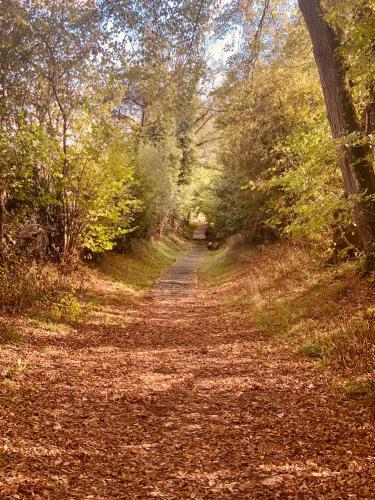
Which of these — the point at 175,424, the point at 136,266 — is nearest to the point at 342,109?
the point at 175,424

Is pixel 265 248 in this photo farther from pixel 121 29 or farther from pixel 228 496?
pixel 228 496

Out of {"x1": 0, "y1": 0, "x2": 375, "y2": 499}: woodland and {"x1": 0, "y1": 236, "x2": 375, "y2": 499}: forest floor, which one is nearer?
{"x1": 0, "y1": 236, "x2": 375, "y2": 499}: forest floor

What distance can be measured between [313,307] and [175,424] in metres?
5.66

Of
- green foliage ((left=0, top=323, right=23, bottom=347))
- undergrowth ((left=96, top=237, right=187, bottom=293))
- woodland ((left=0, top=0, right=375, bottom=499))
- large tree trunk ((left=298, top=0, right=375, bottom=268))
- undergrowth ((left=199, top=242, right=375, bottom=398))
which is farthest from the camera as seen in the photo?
undergrowth ((left=96, top=237, right=187, bottom=293))

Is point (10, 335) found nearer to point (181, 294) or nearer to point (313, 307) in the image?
point (313, 307)

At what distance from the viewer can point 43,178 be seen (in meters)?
12.8

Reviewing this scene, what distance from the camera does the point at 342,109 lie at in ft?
31.9

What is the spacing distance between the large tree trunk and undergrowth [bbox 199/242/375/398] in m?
1.44

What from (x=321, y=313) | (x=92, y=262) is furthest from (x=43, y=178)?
(x=321, y=313)

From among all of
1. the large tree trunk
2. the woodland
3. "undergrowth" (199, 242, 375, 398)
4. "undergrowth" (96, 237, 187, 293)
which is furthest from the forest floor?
"undergrowth" (96, 237, 187, 293)

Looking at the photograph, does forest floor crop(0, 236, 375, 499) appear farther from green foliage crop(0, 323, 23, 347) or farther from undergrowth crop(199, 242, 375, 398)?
undergrowth crop(199, 242, 375, 398)

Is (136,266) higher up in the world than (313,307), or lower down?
higher up

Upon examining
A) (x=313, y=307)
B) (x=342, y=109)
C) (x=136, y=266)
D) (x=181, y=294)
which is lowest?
(x=181, y=294)

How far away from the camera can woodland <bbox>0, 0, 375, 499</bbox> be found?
4.26m
